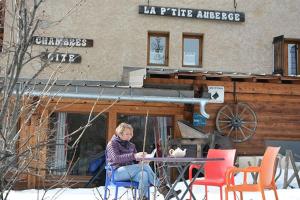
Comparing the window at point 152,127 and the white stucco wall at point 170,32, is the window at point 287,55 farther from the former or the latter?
the window at point 152,127

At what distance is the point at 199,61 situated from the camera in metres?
14.7

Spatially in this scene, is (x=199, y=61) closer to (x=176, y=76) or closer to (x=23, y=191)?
(x=176, y=76)

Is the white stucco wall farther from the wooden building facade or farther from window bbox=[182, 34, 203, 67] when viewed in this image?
window bbox=[182, 34, 203, 67]

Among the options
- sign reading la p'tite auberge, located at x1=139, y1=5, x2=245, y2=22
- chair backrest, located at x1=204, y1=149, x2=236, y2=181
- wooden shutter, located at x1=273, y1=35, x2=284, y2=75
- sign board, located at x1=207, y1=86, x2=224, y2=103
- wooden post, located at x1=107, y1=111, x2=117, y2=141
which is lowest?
chair backrest, located at x1=204, y1=149, x2=236, y2=181

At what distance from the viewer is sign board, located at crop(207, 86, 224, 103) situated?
11719mm

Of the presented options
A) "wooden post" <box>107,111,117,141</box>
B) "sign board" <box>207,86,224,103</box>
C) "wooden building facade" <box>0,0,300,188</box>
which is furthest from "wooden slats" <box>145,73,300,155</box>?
"wooden post" <box>107,111,117,141</box>

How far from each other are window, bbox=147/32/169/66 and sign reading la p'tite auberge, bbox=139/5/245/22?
2.06ft

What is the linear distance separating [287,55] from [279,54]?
911 millimetres

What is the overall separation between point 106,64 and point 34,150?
11.5 meters

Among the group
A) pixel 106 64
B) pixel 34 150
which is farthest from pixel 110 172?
pixel 106 64

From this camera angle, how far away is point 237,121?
38.5 feet

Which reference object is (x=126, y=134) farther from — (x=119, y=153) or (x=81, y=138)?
(x=81, y=138)

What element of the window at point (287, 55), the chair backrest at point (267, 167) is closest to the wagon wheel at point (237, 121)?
the window at point (287, 55)

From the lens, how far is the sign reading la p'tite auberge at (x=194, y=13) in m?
14.2
